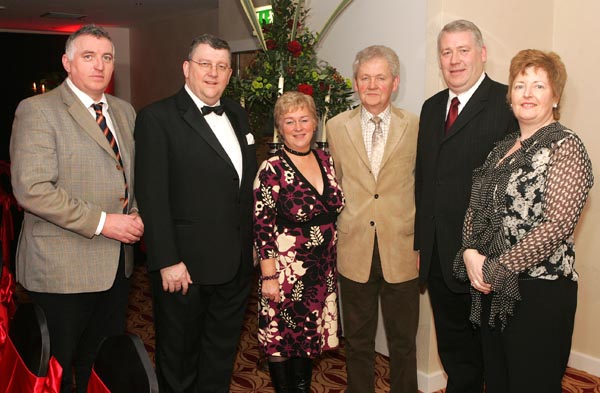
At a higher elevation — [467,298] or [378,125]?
[378,125]

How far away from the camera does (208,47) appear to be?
2.70 meters

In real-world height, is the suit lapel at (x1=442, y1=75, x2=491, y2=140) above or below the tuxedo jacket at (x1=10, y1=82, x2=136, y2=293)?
above

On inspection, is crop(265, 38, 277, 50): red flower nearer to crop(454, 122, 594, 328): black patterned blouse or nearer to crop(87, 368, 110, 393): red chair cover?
crop(454, 122, 594, 328): black patterned blouse

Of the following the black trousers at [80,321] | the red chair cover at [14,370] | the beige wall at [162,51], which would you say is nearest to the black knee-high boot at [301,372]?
the black trousers at [80,321]

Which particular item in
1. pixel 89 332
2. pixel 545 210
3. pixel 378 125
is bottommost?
pixel 89 332

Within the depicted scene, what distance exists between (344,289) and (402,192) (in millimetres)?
589

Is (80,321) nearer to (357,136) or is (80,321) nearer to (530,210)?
(357,136)

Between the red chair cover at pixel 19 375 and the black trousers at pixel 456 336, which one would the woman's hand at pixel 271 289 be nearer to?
the black trousers at pixel 456 336

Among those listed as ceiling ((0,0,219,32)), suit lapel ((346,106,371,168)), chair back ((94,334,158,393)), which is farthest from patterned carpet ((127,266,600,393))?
ceiling ((0,0,219,32))

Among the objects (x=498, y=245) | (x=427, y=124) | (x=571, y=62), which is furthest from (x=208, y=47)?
(x=571, y=62)

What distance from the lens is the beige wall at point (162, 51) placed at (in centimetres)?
993

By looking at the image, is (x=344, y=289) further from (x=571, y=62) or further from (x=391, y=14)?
(x=571, y=62)

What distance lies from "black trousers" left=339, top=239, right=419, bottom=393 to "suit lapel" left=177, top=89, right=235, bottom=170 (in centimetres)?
92

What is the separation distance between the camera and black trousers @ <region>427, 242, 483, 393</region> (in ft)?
9.32
